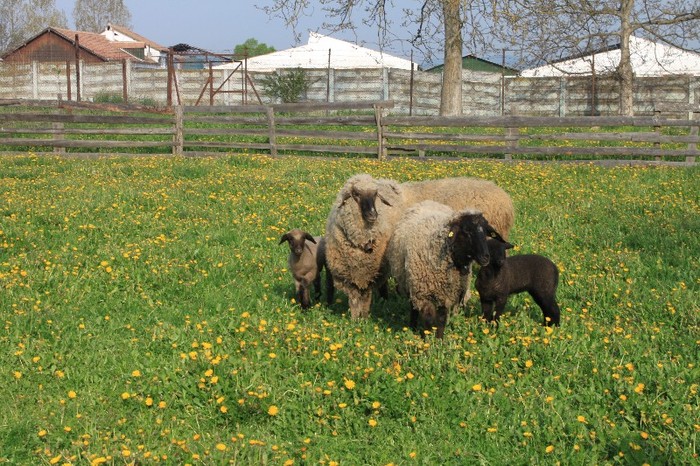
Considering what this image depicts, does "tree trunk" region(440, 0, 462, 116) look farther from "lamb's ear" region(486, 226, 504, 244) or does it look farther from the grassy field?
"lamb's ear" region(486, 226, 504, 244)

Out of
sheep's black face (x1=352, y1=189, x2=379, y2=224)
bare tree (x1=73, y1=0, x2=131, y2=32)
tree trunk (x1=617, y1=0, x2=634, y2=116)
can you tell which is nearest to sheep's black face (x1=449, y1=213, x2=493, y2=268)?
sheep's black face (x1=352, y1=189, x2=379, y2=224)

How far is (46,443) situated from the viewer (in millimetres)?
4871

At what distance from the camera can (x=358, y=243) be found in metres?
7.61

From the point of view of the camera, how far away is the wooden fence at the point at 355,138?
17.2 metres

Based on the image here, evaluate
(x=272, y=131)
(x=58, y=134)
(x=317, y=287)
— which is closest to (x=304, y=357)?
(x=317, y=287)

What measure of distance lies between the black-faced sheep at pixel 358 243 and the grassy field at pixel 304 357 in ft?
1.01

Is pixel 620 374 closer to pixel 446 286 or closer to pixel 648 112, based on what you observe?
pixel 446 286

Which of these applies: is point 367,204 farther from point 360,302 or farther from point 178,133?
point 178,133

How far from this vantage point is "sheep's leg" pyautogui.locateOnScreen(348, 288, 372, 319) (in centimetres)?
754

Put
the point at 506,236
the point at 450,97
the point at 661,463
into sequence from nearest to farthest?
the point at 661,463, the point at 506,236, the point at 450,97

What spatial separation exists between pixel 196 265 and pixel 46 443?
3944 mm

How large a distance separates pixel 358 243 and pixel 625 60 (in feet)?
88.1

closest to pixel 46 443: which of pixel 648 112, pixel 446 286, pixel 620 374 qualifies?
pixel 446 286

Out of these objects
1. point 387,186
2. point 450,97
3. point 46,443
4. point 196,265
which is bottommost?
point 46,443
